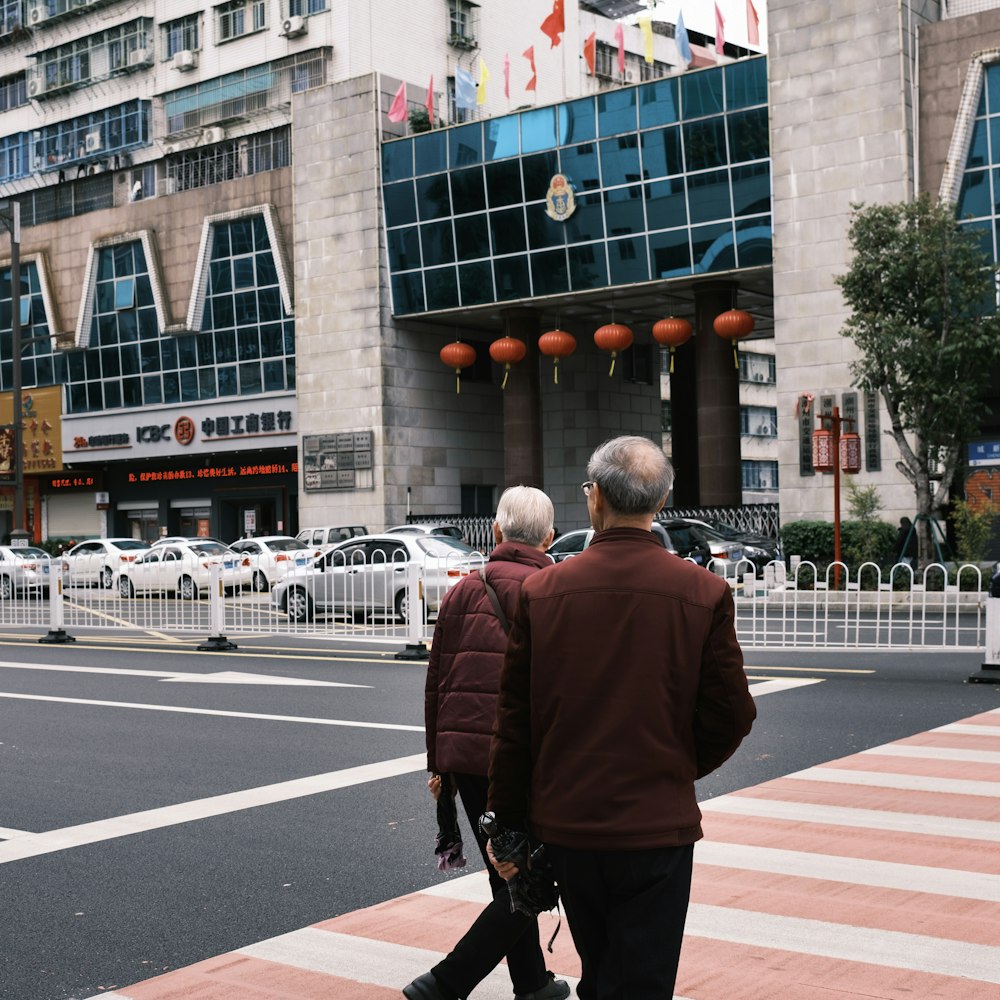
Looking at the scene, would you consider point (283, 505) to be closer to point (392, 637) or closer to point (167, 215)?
point (167, 215)

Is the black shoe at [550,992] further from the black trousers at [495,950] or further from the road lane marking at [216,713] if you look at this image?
the road lane marking at [216,713]

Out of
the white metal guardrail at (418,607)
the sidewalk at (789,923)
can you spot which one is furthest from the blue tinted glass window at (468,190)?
the sidewalk at (789,923)

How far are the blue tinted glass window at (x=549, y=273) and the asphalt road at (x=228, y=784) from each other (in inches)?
920

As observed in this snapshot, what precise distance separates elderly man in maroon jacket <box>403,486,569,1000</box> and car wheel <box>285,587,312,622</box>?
15188 millimetres

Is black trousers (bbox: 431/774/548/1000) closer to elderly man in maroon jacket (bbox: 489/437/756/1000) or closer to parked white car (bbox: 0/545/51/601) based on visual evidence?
elderly man in maroon jacket (bbox: 489/437/756/1000)

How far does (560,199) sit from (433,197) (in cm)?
440

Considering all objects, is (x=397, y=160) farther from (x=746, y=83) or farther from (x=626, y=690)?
(x=626, y=690)

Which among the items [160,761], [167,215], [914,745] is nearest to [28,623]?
[160,761]

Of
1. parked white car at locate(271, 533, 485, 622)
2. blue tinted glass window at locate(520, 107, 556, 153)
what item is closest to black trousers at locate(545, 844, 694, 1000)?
parked white car at locate(271, 533, 485, 622)

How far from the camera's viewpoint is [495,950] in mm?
4441

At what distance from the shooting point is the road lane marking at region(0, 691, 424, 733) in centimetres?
1139

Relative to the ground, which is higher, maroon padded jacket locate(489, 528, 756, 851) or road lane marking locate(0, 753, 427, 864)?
maroon padded jacket locate(489, 528, 756, 851)

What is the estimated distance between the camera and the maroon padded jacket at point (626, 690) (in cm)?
345

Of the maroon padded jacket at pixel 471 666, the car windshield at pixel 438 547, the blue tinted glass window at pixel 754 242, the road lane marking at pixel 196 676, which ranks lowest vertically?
the road lane marking at pixel 196 676
